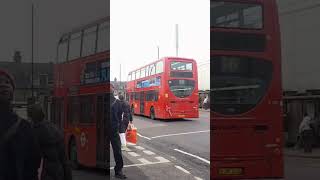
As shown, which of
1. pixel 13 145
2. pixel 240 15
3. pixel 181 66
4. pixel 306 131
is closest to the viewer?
pixel 13 145

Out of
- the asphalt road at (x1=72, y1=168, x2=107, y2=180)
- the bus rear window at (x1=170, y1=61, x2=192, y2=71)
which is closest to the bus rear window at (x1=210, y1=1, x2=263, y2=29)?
the bus rear window at (x1=170, y1=61, x2=192, y2=71)

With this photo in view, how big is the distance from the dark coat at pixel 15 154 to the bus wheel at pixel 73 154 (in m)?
0.21

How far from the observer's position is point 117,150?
195 centimetres

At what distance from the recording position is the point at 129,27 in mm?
1997

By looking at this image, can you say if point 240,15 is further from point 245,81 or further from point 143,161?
point 143,161

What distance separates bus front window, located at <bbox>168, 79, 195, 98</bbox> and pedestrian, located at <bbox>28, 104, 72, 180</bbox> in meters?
0.64

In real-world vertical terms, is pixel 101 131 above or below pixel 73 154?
above

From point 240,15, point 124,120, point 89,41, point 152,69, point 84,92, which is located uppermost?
point 240,15

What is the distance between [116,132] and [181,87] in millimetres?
539

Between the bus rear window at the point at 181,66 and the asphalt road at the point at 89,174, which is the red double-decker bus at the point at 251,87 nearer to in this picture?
the bus rear window at the point at 181,66

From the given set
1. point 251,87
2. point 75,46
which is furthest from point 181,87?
point 251,87

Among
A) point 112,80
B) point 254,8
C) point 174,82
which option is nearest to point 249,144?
point 174,82

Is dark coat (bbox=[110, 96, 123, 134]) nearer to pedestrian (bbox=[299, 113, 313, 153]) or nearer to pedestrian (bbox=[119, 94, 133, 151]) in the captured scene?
pedestrian (bbox=[119, 94, 133, 151])

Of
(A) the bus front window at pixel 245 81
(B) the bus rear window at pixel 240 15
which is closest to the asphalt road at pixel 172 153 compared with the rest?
(B) the bus rear window at pixel 240 15
